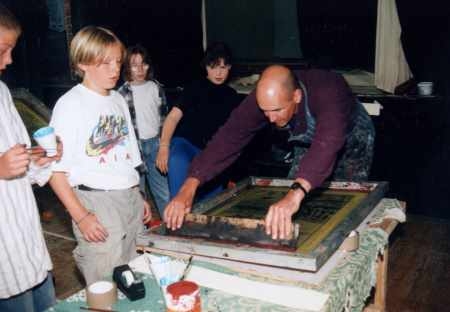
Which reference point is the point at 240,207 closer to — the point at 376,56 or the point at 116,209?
the point at 116,209

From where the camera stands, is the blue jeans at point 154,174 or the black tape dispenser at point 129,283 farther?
the blue jeans at point 154,174

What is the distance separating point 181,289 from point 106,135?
0.93 metres

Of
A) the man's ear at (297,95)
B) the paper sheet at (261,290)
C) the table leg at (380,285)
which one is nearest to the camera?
the paper sheet at (261,290)

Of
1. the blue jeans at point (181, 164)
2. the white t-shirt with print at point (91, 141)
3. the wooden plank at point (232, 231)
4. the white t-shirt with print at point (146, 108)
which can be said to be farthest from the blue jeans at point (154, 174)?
the wooden plank at point (232, 231)

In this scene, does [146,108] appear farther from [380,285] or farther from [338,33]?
[338,33]

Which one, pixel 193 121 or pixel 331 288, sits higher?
pixel 193 121

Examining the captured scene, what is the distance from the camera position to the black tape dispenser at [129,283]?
5.13 feet

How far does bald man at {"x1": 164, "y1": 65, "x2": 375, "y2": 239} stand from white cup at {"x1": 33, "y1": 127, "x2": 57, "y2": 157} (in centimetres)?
55

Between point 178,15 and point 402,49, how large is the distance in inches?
98.1

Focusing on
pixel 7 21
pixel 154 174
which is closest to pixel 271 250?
pixel 7 21

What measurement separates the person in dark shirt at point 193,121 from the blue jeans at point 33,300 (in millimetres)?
1825

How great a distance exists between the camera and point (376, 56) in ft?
15.2

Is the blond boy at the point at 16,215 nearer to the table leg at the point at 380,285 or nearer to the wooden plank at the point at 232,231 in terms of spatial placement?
the wooden plank at the point at 232,231

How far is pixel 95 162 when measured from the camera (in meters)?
2.04
